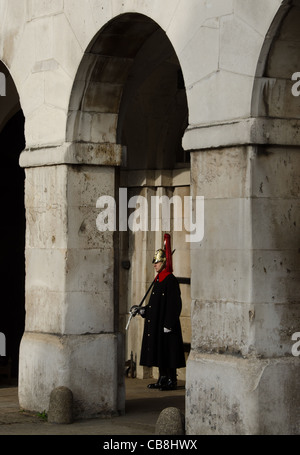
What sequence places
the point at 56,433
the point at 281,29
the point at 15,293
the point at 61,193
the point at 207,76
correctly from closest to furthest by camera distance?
the point at 281,29, the point at 207,76, the point at 56,433, the point at 61,193, the point at 15,293

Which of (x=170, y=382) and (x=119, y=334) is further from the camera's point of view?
(x=170, y=382)

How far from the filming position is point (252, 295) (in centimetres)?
878

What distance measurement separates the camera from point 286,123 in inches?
349

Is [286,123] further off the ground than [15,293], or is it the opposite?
[286,123]

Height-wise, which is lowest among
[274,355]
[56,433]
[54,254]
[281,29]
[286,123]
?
[56,433]

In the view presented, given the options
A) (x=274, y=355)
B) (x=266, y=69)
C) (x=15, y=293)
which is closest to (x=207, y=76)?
(x=266, y=69)

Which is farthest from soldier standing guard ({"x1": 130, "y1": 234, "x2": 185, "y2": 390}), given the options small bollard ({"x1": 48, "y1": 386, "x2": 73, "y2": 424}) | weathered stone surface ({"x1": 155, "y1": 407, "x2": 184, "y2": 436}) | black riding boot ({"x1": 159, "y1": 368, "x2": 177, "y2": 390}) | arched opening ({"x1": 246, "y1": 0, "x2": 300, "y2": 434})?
arched opening ({"x1": 246, "y1": 0, "x2": 300, "y2": 434})

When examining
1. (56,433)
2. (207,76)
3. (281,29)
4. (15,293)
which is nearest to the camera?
(281,29)

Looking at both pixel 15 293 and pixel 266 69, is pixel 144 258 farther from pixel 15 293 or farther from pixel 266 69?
pixel 266 69

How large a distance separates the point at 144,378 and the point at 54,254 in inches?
147

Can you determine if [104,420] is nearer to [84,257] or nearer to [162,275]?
[84,257]

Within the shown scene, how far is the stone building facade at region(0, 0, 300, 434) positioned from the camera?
8.80 meters

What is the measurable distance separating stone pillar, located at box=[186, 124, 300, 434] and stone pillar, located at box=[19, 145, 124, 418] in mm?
2039

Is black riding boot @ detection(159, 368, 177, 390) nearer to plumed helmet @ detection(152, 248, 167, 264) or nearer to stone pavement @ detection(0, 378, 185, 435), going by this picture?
stone pavement @ detection(0, 378, 185, 435)
